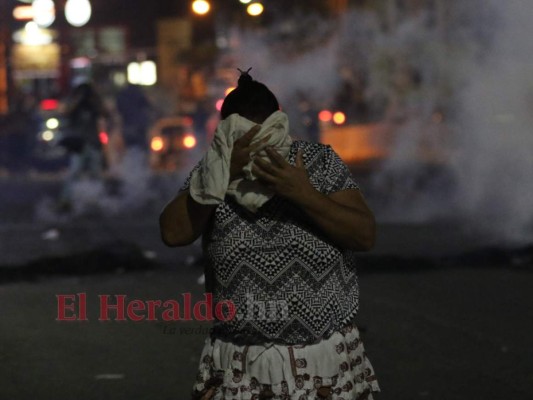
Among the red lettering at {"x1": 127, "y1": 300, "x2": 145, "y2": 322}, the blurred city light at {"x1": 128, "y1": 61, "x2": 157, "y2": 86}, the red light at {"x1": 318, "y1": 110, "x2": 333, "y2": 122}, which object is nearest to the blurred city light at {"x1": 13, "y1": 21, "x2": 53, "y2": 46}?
the blurred city light at {"x1": 128, "y1": 61, "x2": 157, "y2": 86}

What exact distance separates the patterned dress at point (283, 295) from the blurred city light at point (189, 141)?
18.6 metres

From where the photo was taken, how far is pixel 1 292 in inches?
367

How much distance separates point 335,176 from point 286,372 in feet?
1.84

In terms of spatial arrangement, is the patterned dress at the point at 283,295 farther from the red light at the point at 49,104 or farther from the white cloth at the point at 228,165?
the red light at the point at 49,104

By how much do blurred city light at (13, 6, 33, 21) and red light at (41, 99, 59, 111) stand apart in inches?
88.1

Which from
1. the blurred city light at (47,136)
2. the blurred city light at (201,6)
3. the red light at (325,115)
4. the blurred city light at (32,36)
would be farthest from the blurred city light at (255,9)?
the blurred city light at (47,136)

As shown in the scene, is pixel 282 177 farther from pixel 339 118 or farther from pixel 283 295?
pixel 339 118

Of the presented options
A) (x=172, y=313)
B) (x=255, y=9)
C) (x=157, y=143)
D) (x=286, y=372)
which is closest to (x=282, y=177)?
(x=286, y=372)

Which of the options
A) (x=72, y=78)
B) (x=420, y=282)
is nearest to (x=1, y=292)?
(x=420, y=282)

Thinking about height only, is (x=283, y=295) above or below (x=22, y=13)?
below

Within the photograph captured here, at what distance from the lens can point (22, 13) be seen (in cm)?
2381

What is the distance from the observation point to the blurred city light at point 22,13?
75.5 feet

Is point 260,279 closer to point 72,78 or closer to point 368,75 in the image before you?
point 368,75

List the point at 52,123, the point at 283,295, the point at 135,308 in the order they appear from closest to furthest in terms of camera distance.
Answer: the point at 283,295 → the point at 135,308 → the point at 52,123
